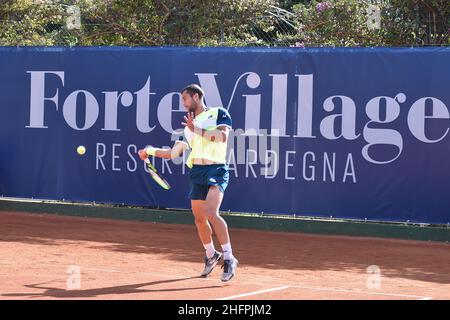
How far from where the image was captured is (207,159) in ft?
29.9

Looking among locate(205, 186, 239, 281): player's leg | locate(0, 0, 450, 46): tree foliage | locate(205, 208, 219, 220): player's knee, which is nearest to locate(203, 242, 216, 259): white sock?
locate(205, 186, 239, 281): player's leg

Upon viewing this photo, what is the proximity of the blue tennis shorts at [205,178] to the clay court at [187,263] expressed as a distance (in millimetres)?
830

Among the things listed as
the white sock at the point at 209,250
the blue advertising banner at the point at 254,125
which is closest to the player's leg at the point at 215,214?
the white sock at the point at 209,250

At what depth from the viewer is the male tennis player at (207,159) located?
29.6 ft

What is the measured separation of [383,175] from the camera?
12758mm

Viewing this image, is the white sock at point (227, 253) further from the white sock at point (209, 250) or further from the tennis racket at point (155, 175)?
the tennis racket at point (155, 175)

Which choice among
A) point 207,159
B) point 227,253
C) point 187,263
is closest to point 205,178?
point 207,159

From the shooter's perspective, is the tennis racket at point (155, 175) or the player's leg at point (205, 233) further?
the tennis racket at point (155, 175)

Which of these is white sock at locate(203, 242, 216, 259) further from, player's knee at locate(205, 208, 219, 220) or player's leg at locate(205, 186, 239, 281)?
player's knee at locate(205, 208, 219, 220)

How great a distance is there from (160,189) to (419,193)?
3849 millimetres
